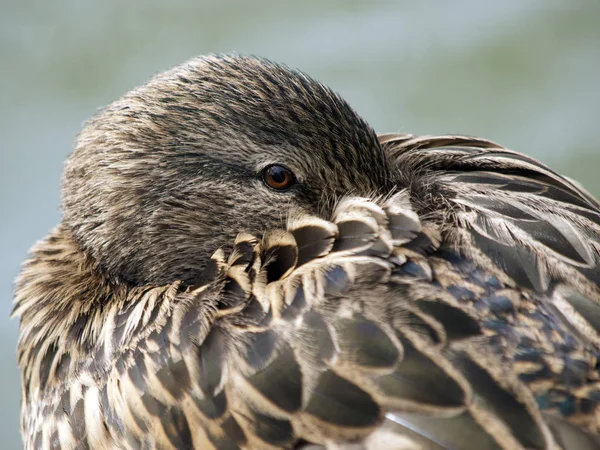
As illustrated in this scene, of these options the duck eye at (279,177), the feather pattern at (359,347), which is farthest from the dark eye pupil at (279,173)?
the feather pattern at (359,347)

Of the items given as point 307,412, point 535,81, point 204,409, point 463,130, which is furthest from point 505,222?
point 535,81

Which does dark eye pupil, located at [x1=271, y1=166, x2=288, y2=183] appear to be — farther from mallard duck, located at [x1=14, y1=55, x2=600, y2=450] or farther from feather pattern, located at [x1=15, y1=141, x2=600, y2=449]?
feather pattern, located at [x1=15, y1=141, x2=600, y2=449]

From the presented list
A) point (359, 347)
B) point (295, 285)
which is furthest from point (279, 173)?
point (359, 347)

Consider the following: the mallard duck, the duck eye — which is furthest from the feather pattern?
the duck eye

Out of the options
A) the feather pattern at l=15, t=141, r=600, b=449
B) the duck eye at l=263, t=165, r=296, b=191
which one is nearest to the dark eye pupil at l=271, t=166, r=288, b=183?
the duck eye at l=263, t=165, r=296, b=191

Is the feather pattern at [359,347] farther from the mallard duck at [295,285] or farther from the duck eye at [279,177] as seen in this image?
the duck eye at [279,177]

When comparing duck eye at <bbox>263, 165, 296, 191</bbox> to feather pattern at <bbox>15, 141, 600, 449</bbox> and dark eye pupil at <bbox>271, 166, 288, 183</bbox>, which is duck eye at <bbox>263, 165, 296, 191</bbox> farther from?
feather pattern at <bbox>15, 141, 600, 449</bbox>

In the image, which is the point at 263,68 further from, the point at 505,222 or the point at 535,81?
the point at 535,81

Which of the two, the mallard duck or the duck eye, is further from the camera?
the duck eye

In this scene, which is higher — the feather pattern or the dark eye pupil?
the dark eye pupil

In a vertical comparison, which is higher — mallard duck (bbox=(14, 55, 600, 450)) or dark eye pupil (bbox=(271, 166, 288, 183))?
dark eye pupil (bbox=(271, 166, 288, 183))
